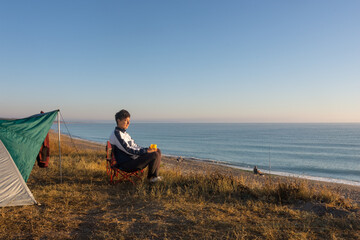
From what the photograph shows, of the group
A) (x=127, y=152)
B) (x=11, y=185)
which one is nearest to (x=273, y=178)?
(x=127, y=152)

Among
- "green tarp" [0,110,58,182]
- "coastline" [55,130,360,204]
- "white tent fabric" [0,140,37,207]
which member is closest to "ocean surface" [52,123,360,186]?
"green tarp" [0,110,58,182]

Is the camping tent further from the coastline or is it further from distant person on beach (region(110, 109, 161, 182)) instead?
the coastline

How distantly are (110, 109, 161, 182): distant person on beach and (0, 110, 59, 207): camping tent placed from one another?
4.76 feet

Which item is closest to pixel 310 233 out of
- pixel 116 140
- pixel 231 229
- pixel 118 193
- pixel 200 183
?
pixel 231 229

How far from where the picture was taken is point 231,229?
321cm

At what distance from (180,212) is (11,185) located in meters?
2.80

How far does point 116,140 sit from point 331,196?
4.18 m

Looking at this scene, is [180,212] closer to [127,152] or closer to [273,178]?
[127,152]

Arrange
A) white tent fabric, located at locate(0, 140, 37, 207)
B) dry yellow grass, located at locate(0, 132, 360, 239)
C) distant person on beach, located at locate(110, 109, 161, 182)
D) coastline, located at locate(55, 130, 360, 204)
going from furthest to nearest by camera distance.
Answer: coastline, located at locate(55, 130, 360, 204) → distant person on beach, located at locate(110, 109, 161, 182) → white tent fabric, located at locate(0, 140, 37, 207) → dry yellow grass, located at locate(0, 132, 360, 239)

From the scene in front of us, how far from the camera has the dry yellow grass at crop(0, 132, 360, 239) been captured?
122 inches

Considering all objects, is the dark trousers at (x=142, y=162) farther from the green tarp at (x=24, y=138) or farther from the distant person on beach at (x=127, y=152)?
the green tarp at (x=24, y=138)

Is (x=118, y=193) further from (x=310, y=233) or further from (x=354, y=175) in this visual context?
(x=354, y=175)

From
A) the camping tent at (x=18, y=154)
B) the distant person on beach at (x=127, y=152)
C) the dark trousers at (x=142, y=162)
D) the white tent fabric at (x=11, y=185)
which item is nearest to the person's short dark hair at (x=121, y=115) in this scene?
the distant person on beach at (x=127, y=152)

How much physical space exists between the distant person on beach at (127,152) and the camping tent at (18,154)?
1.45 meters
